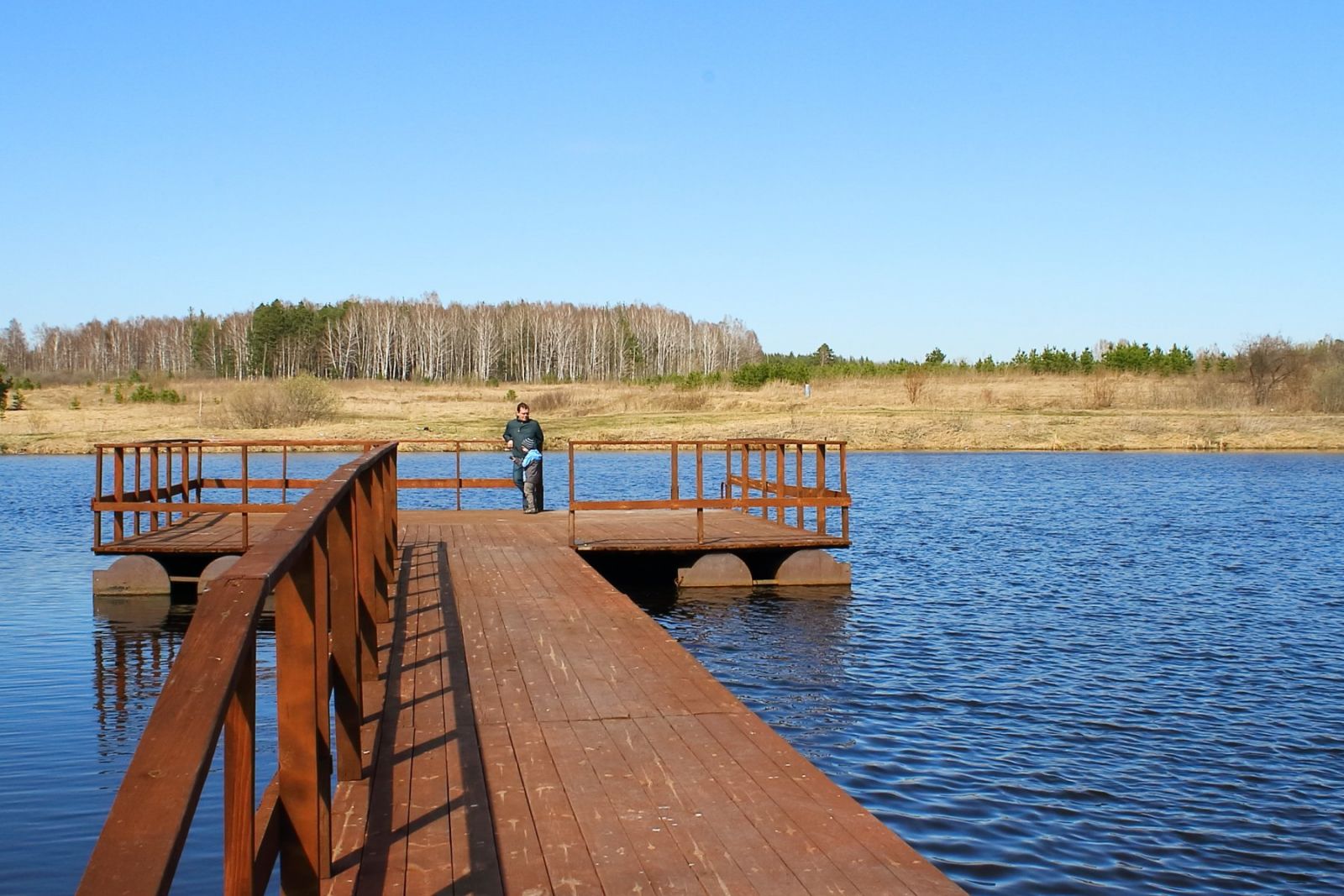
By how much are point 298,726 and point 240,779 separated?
41.2 inches

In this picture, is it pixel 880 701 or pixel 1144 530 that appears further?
pixel 1144 530

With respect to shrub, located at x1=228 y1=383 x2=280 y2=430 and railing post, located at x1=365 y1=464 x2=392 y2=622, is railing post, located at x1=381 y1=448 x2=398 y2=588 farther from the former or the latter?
shrub, located at x1=228 y1=383 x2=280 y2=430

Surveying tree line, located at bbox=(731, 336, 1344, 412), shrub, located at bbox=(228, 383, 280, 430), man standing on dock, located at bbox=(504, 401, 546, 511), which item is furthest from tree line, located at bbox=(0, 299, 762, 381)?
man standing on dock, located at bbox=(504, 401, 546, 511)

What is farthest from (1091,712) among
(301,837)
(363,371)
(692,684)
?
(363,371)

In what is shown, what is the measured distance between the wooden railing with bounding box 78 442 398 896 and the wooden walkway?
48 cm

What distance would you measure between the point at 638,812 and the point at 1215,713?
6.87m

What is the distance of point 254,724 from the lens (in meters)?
2.83

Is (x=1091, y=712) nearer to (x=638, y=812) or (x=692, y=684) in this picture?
(x=692, y=684)

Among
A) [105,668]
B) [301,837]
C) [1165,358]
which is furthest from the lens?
[1165,358]

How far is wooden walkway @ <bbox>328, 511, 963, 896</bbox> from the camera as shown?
4668 mm

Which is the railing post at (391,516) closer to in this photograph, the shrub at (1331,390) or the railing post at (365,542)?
the railing post at (365,542)

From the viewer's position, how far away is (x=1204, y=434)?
51875 mm

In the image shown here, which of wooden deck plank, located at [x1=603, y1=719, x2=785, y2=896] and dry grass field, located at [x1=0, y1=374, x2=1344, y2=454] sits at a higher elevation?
dry grass field, located at [x1=0, y1=374, x2=1344, y2=454]

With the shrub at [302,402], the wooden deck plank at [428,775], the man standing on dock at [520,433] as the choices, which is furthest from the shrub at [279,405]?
the wooden deck plank at [428,775]
